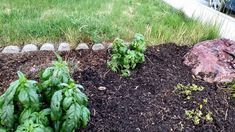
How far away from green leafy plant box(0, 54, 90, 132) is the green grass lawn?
2.01 m

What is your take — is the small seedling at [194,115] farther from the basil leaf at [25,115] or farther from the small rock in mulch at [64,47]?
the small rock in mulch at [64,47]

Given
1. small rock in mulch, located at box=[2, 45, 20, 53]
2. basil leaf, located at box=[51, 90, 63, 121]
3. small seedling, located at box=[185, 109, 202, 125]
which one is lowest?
small rock in mulch, located at box=[2, 45, 20, 53]

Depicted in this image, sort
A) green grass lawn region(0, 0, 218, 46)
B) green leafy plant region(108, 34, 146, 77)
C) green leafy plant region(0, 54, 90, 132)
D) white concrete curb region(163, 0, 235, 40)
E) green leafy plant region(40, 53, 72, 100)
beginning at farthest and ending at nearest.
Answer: white concrete curb region(163, 0, 235, 40) < green grass lawn region(0, 0, 218, 46) < green leafy plant region(108, 34, 146, 77) < green leafy plant region(40, 53, 72, 100) < green leafy plant region(0, 54, 90, 132)

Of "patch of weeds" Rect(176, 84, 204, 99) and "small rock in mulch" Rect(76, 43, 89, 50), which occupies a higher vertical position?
"patch of weeds" Rect(176, 84, 204, 99)

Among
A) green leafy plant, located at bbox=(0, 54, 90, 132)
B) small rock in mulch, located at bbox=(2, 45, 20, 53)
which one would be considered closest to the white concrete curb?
small rock in mulch, located at bbox=(2, 45, 20, 53)

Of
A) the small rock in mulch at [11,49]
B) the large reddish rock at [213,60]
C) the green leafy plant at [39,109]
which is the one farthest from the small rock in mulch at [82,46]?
the green leafy plant at [39,109]

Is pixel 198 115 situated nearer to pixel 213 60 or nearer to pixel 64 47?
pixel 213 60

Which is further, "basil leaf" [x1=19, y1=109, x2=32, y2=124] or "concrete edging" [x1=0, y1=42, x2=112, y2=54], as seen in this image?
"concrete edging" [x1=0, y1=42, x2=112, y2=54]

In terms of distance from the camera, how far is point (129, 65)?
3590mm

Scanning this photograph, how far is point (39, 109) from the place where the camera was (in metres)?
2.40

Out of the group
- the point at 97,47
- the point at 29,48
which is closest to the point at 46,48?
the point at 29,48

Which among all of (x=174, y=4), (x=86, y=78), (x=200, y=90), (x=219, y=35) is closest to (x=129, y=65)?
(x=86, y=78)

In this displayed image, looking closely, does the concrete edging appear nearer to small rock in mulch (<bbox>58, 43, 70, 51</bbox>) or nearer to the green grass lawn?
small rock in mulch (<bbox>58, 43, 70, 51</bbox>)

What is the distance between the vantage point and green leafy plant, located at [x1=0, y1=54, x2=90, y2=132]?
7.47 ft
